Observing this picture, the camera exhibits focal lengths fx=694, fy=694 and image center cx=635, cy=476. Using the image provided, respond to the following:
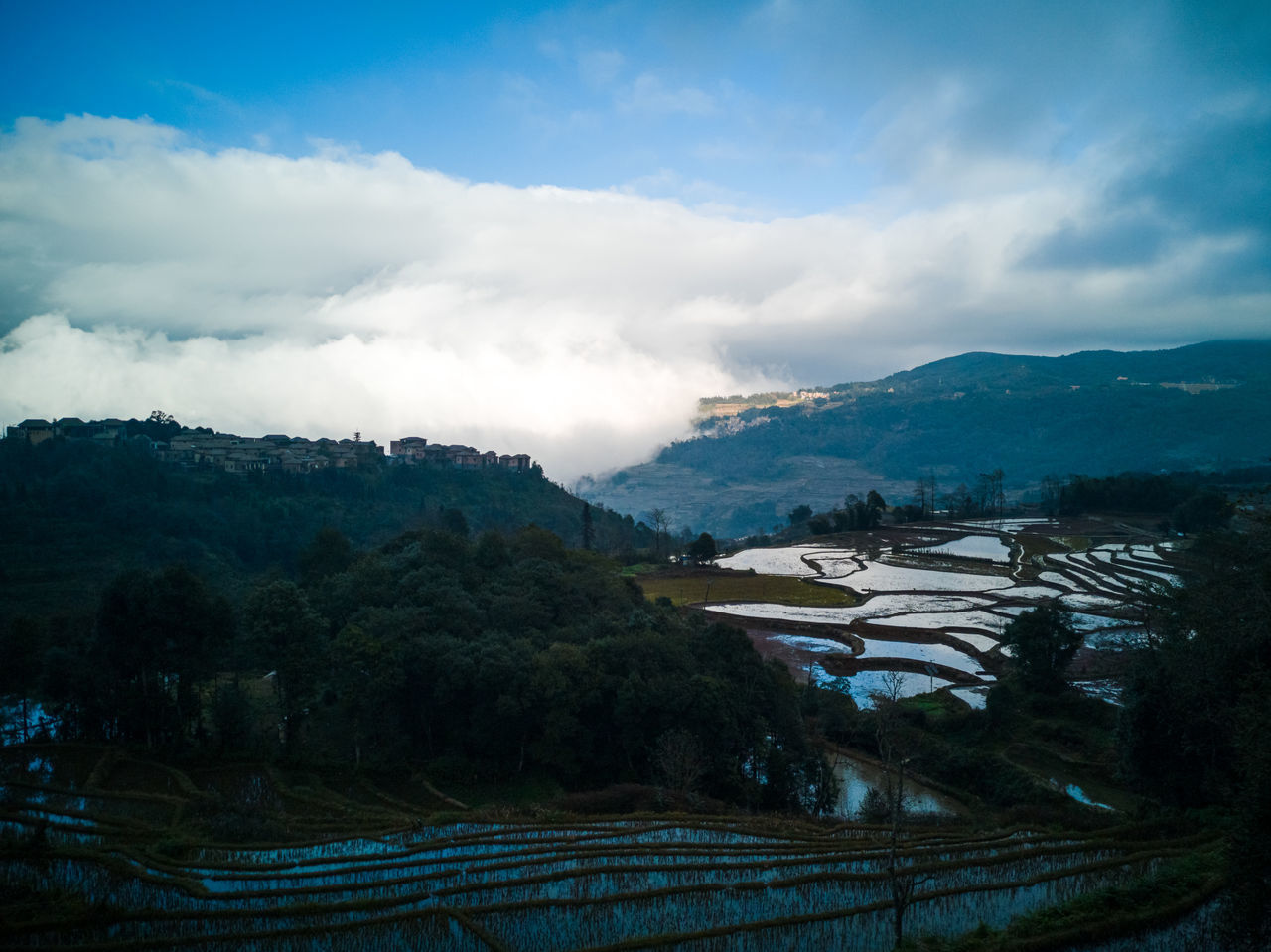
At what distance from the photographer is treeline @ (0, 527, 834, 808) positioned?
25.2 m

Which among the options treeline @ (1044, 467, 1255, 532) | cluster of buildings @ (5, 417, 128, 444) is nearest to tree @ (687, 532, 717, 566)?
treeline @ (1044, 467, 1255, 532)

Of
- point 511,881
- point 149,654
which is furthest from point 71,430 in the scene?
point 511,881

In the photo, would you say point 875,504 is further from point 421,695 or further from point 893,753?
point 421,695

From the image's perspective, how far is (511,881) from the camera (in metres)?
14.9

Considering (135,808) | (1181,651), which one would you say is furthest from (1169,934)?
(135,808)

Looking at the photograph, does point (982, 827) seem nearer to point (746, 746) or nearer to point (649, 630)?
point (746, 746)

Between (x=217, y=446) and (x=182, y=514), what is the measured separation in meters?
30.0

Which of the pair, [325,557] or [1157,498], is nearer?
[325,557]

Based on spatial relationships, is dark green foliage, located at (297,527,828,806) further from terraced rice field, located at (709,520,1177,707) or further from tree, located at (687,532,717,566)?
tree, located at (687,532,717,566)

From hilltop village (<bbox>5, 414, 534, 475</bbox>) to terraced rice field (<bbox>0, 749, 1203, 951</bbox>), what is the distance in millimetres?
74035

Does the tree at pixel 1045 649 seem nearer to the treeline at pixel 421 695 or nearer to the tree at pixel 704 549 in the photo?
the treeline at pixel 421 695

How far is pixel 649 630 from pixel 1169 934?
20328 millimetres

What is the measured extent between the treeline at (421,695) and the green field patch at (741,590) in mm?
24014

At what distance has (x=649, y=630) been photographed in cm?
3072
